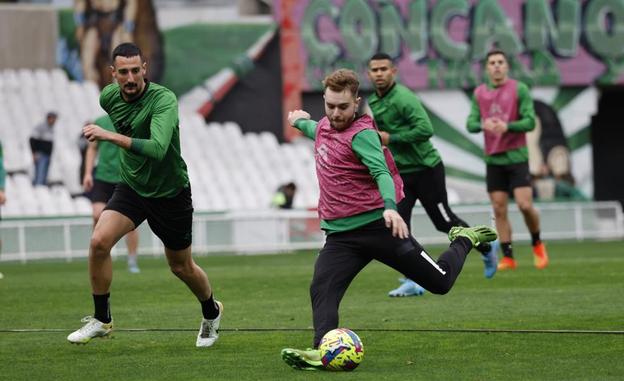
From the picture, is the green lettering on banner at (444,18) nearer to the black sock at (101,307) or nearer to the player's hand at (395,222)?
the black sock at (101,307)

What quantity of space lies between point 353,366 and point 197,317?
13.0ft

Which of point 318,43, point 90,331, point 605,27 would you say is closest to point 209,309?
point 90,331

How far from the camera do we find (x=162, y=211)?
1005 centimetres

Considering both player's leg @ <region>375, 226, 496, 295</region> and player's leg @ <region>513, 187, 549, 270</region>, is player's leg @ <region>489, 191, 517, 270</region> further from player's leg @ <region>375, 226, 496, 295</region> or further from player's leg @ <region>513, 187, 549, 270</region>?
player's leg @ <region>375, 226, 496, 295</region>

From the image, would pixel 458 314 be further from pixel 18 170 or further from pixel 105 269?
pixel 18 170

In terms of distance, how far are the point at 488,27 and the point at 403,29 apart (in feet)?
6.83

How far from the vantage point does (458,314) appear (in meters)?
12.0

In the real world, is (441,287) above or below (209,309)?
above

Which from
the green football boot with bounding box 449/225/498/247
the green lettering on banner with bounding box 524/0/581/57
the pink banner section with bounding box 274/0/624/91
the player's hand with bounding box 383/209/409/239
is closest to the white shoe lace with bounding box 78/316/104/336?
the green football boot with bounding box 449/225/498/247

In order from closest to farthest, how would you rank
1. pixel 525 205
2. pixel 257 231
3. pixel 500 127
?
pixel 500 127 < pixel 525 205 < pixel 257 231

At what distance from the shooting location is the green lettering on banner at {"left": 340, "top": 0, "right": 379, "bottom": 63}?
34.4 metres

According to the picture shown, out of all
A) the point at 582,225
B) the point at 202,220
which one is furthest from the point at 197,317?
the point at 582,225

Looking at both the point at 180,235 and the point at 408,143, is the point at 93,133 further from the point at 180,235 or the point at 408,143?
the point at 408,143

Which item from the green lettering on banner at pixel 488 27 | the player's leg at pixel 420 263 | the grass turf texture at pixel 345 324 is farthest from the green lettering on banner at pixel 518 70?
the player's leg at pixel 420 263
